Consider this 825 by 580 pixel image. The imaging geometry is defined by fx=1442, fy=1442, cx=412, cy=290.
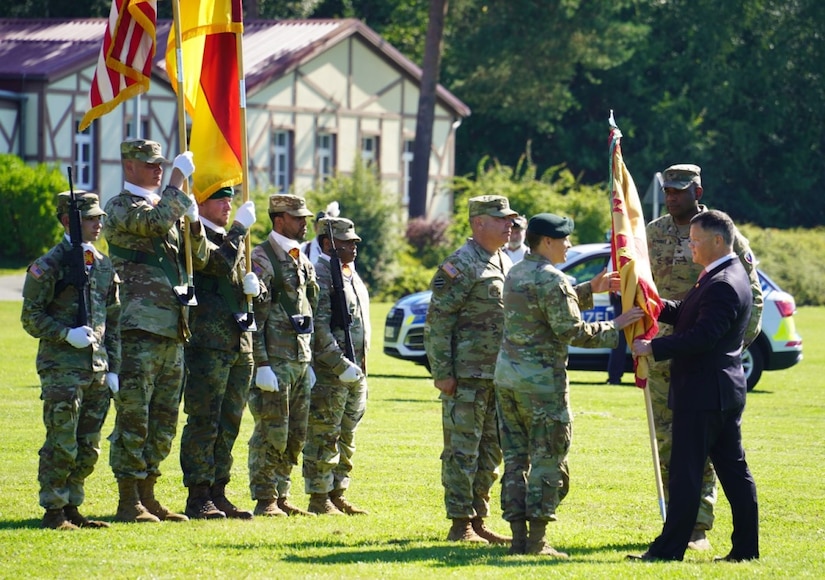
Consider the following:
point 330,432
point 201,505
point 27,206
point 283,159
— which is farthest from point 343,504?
point 283,159

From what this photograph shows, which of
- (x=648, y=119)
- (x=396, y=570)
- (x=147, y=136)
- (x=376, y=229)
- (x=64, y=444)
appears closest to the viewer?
(x=396, y=570)

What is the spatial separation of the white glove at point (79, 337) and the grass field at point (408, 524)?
1170 millimetres

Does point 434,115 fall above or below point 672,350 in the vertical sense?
above

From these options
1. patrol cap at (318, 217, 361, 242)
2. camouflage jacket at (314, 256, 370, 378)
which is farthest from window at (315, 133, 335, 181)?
patrol cap at (318, 217, 361, 242)

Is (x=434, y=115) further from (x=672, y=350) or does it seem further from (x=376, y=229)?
(x=672, y=350)

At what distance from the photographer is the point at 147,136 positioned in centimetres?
4056

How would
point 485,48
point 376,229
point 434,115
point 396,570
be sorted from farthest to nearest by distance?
point 485,48, point 434,115, point 376,229, point 396,570

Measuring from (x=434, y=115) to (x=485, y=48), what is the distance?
728 centimetres

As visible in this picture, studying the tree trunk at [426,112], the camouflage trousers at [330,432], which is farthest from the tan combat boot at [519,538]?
the tree trunk at [426,112]

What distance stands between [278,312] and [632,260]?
257 centimetres

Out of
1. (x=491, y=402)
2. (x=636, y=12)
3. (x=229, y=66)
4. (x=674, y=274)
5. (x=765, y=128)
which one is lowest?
(x=491, y=402)

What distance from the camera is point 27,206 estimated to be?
35.5 meters

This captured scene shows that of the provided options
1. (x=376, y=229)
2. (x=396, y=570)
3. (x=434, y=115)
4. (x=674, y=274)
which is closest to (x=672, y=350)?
(x=674, y=274)

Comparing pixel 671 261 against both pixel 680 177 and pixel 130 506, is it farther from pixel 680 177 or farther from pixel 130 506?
pixel 130 506
